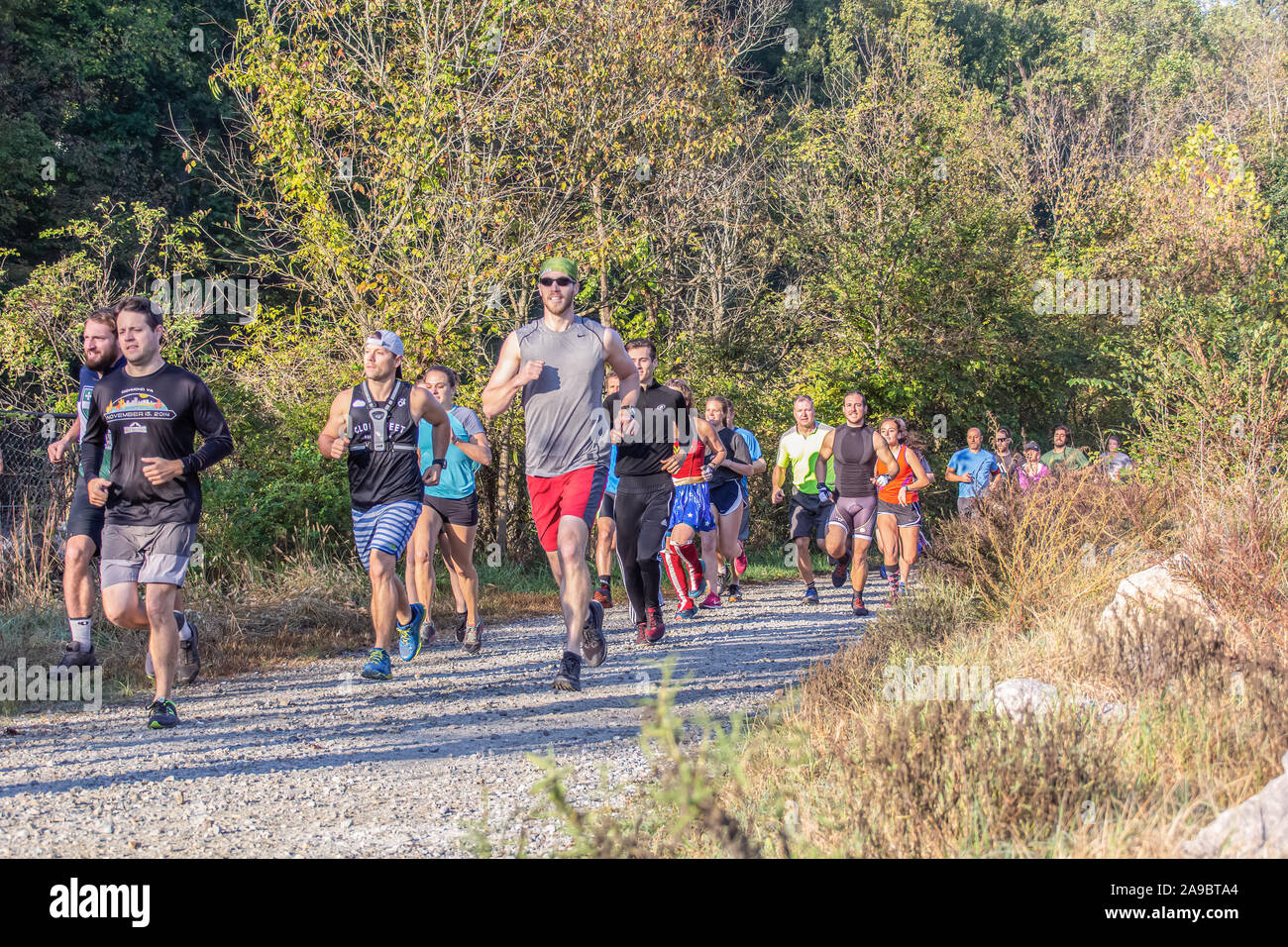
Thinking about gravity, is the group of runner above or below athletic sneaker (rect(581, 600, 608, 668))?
above

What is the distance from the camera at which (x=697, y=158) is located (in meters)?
19.9

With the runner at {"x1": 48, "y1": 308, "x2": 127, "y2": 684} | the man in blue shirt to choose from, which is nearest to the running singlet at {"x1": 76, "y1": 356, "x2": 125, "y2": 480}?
the runner at {"x1": 48, "y1": 308, "x2": 127, "y2": 684}

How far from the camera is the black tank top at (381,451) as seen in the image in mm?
7848

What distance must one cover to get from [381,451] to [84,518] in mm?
1984

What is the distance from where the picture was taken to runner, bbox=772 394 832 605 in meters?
13.7

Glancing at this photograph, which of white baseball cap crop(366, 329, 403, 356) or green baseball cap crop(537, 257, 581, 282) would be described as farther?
white baseball cap crop(366, 329, 403, 356)

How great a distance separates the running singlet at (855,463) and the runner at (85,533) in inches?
263

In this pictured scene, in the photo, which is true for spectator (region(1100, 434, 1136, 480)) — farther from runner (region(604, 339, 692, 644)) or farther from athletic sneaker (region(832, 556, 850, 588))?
runner (region(604, 339, 692, 644))

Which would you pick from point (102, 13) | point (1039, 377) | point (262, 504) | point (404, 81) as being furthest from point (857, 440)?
point (102, 13)

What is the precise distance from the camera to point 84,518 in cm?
802

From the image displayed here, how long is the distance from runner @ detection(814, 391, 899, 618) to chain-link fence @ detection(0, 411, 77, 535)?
705cm
